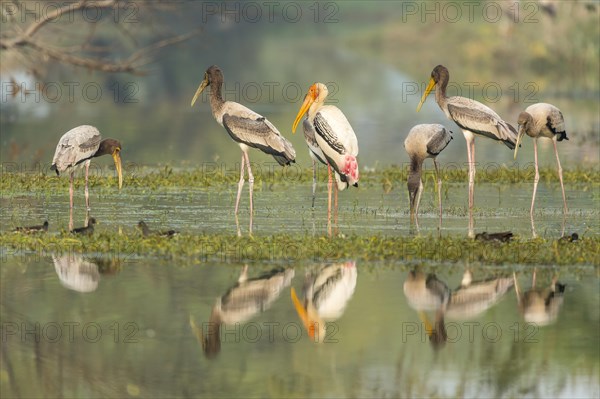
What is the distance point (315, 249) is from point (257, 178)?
7482 millimetres

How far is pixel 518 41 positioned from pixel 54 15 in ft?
125

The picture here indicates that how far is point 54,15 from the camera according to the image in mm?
25797

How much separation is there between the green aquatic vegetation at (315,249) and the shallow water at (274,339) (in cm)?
39

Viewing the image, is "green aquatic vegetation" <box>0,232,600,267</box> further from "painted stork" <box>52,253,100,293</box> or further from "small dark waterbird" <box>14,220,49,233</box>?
"painted stork" <box>52,253,100,293</box>

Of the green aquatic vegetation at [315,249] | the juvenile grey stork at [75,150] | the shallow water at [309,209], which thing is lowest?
the green aquatic vegetation at [315,249]

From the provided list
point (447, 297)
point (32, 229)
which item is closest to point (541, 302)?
point (447, 297)

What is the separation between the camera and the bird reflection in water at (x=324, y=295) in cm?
1065

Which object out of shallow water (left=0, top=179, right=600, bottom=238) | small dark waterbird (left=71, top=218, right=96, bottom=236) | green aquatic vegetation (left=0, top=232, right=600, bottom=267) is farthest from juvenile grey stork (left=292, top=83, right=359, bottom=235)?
small dark waterbird (left=71, top=218, right=96, bottom=236)

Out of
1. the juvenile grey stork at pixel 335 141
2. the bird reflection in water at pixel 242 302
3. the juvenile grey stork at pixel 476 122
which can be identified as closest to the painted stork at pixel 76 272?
the bird reflection in water at pixel 242 302

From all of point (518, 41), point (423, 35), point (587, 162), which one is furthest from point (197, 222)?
point (423, 35)

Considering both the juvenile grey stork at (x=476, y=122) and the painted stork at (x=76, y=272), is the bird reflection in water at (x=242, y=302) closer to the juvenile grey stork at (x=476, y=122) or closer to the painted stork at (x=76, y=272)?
the painted stork at (x=76, y=272)

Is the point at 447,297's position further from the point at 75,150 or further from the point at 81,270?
the point at 75,150

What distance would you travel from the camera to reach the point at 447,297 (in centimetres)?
1153

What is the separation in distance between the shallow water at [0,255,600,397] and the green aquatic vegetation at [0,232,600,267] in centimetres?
39
